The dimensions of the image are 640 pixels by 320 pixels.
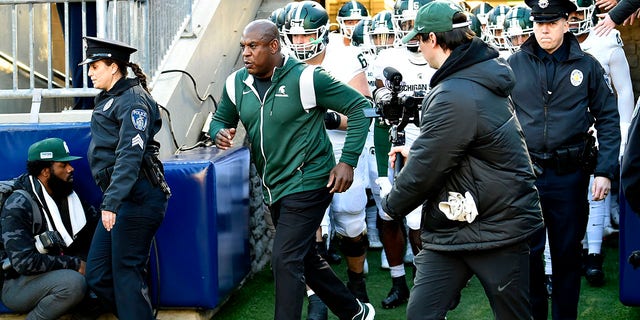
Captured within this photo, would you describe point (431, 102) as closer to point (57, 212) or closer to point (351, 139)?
point (351, 139)

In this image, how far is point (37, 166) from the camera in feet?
21.3

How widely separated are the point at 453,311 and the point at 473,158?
2.60 metres

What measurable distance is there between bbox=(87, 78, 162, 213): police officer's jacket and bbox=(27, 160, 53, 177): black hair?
505mm

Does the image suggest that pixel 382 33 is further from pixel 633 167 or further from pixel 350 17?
pixel 633 167

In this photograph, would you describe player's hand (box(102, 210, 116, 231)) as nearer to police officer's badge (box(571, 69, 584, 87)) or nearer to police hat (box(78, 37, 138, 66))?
police hat (box(78, 37, 138, 66))

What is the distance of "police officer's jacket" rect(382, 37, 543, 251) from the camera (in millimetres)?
4512

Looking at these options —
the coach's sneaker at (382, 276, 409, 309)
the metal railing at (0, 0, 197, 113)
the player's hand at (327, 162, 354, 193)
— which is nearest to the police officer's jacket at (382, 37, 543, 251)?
the player's hand at (327, 162, 354, 193)

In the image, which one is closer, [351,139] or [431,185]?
[431,185]

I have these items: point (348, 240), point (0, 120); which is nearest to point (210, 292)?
point (348, 240)

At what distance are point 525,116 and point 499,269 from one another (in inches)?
61.7

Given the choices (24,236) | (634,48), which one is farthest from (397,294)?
(634,48)

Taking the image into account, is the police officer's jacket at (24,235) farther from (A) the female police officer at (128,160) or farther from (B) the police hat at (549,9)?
(B) the police hat at (549,9)

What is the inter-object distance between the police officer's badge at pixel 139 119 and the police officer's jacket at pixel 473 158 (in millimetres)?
1878

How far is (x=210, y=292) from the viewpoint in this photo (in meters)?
6.67
